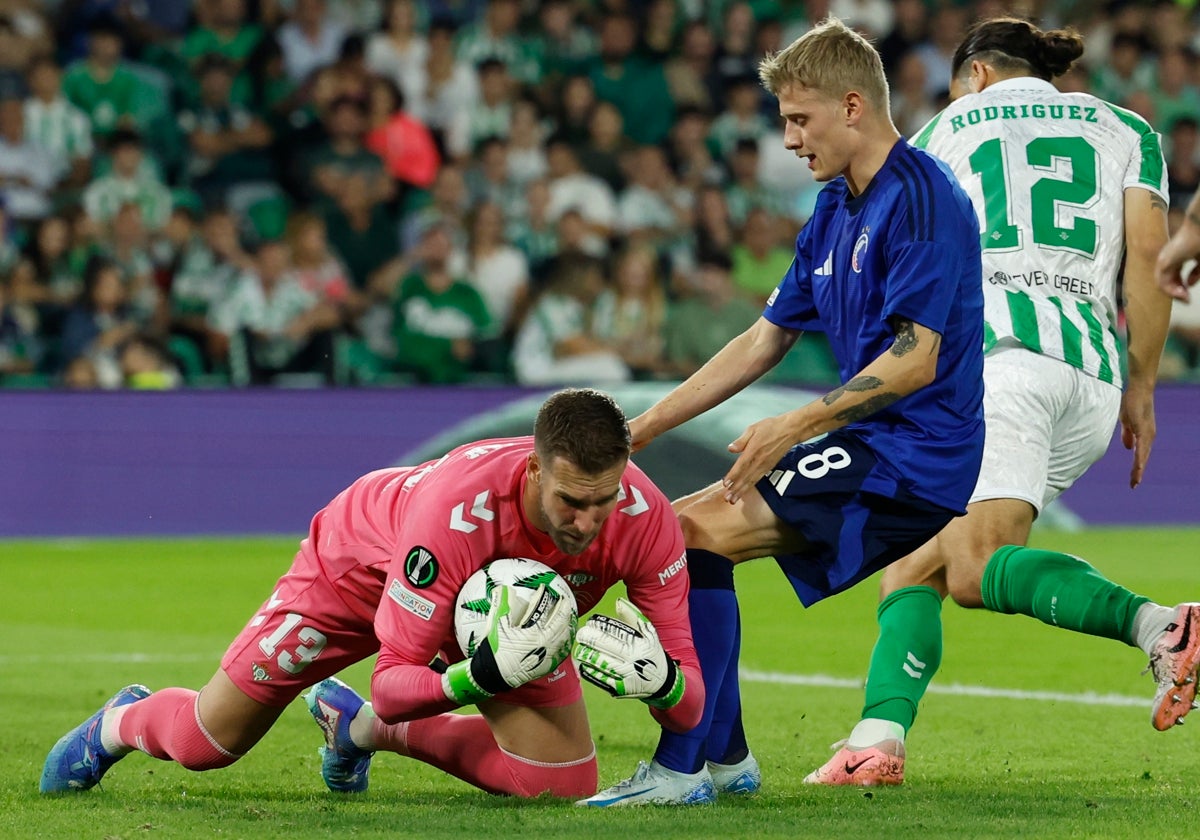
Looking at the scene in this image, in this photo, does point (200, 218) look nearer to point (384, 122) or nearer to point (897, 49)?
point (384, 122)

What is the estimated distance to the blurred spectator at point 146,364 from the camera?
1278 cm

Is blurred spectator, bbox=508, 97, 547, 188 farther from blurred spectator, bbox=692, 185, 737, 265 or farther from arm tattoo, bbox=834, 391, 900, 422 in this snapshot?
arm tattoo, bbox=834, 391, 900, 422

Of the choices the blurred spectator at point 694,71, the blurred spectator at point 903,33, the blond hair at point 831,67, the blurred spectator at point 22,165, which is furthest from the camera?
the blurred spectator at point 903,33

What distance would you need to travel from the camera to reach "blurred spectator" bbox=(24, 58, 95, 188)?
46.9 feet

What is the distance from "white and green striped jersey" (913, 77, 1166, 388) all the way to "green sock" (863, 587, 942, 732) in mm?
881

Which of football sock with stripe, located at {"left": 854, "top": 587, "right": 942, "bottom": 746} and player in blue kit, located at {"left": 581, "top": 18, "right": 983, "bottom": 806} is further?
football sock with stripe, located at {"left": 854, "top": 587, "right": 942, "bottom": 746}

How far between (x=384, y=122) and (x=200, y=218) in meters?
1.91

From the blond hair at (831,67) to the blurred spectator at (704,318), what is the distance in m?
8.41

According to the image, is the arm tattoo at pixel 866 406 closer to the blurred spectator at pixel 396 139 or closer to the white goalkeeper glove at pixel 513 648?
the white goalkeeper glove at pixel 513 648

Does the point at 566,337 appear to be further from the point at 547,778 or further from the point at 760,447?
the point at 760,447

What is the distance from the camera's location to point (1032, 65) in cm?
595

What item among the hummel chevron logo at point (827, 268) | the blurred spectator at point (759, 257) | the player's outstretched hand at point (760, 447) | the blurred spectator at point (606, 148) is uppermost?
the hummel chevron logo at point (827, 268)

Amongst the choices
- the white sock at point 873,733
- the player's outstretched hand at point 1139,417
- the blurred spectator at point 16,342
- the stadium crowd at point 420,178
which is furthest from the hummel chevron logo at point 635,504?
the blurred spectator at point 16,342

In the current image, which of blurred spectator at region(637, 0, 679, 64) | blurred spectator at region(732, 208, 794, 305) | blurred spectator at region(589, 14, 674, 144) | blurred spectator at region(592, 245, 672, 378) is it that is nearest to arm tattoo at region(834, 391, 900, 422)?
blurred spectator at region(592, 245, 672, 378)
